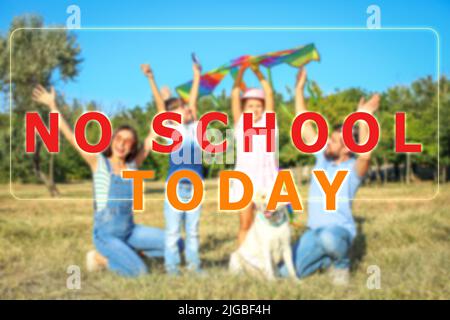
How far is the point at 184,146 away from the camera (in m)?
3.22

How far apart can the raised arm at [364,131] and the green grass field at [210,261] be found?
2.38ft

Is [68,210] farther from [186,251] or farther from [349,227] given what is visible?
[349,227]

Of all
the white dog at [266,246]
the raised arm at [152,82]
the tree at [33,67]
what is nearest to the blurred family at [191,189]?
the raised arm at [152,82]

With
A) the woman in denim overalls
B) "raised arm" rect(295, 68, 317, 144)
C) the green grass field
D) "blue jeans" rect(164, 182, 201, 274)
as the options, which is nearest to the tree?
the green grass field

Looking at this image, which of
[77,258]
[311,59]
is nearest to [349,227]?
[311,59]

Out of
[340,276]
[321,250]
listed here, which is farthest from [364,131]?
[340,276]

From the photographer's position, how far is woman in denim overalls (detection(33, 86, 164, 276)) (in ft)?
10.7

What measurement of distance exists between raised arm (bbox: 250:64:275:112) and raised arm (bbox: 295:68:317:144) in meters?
0.18

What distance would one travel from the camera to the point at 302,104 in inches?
128

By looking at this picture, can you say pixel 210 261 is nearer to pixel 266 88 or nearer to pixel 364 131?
→ pixel 266 88

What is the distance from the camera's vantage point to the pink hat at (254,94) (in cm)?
321

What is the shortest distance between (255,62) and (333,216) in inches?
45.1

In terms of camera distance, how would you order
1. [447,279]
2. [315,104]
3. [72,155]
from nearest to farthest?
[447,279] < [315,104] < [72,155]
